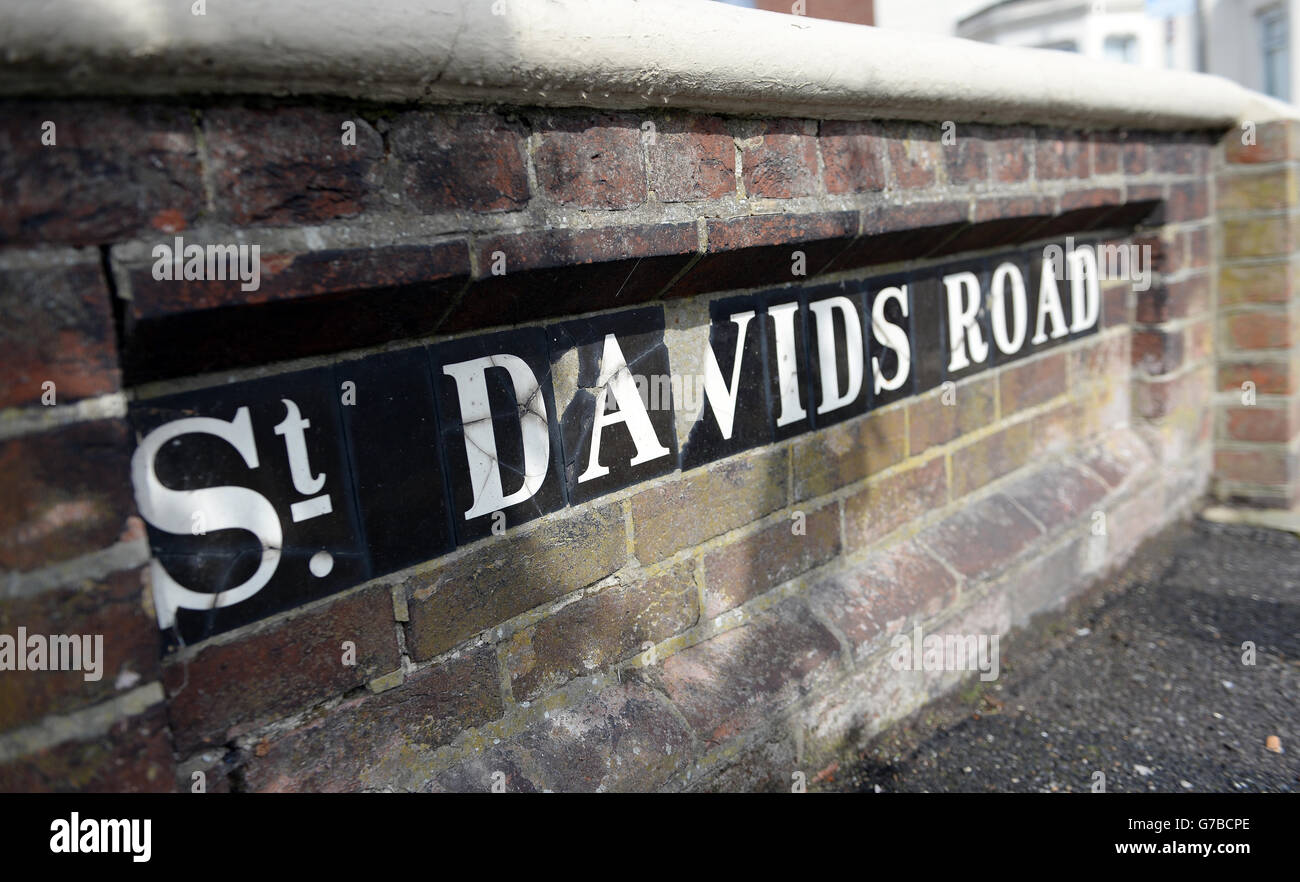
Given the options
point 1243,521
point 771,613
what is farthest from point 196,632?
point 1243,521

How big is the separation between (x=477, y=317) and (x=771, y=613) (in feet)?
3.01

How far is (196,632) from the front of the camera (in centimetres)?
111

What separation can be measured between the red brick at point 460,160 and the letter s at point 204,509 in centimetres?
37

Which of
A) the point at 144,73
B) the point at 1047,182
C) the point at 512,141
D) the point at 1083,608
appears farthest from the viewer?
the point at 1083,608

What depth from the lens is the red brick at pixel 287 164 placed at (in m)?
1.02

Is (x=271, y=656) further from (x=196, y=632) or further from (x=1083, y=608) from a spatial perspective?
(x=1083, y=608)

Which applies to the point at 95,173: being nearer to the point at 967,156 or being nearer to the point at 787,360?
the point at 787,360

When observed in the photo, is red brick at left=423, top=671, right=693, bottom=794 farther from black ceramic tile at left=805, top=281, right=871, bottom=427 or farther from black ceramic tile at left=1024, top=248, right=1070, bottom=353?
black ceramic tile at left=1024, top=248, right=1070, bottom=353

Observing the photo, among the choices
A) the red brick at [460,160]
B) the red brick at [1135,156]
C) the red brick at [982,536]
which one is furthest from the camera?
the red brick at [1135,156]

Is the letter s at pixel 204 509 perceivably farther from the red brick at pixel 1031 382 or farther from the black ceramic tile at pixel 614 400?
the red brick at pixel 1031 382

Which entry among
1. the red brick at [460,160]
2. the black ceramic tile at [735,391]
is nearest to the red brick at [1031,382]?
the black ceramic tile at [735,391]

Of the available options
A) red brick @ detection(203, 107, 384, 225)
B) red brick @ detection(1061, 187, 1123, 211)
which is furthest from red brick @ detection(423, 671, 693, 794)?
red brick @ detection(1061, 187, 1123, 211)

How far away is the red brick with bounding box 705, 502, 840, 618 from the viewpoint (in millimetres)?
1779

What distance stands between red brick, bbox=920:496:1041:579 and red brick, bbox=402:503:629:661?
1.07m
